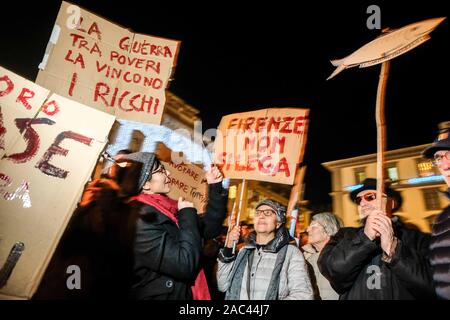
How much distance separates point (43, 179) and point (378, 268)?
9.49 ft

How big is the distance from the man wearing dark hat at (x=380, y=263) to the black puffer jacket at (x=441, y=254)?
7 centimetres

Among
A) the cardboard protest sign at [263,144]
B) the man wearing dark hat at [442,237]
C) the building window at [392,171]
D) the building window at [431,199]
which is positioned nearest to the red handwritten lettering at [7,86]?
the cardboard protest sign at [263,144]

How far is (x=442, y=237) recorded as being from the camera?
2408mm

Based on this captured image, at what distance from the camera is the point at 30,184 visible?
2.51 metres

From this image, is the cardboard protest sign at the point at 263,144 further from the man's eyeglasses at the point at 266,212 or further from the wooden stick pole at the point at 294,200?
the wooden stick pole at the point at 294,200

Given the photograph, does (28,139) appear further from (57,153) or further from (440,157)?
(440,157)

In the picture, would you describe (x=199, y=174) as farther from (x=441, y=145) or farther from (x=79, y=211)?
(x=441, y=145)

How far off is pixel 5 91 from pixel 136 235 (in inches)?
65.7

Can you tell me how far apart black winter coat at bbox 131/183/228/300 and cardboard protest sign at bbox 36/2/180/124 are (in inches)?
47.9

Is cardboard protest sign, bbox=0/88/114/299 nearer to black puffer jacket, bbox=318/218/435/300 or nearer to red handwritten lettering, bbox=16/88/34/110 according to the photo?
red handwritten lettering, bbox=16/88/34/110

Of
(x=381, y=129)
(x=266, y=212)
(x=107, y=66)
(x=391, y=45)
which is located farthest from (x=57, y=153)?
(x=391, y=45)

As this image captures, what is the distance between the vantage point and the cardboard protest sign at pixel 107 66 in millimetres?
3146

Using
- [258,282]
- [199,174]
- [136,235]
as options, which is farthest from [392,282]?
[199,174]

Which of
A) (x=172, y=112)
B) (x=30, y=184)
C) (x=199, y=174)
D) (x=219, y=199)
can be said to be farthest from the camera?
(x=172, y=112)
